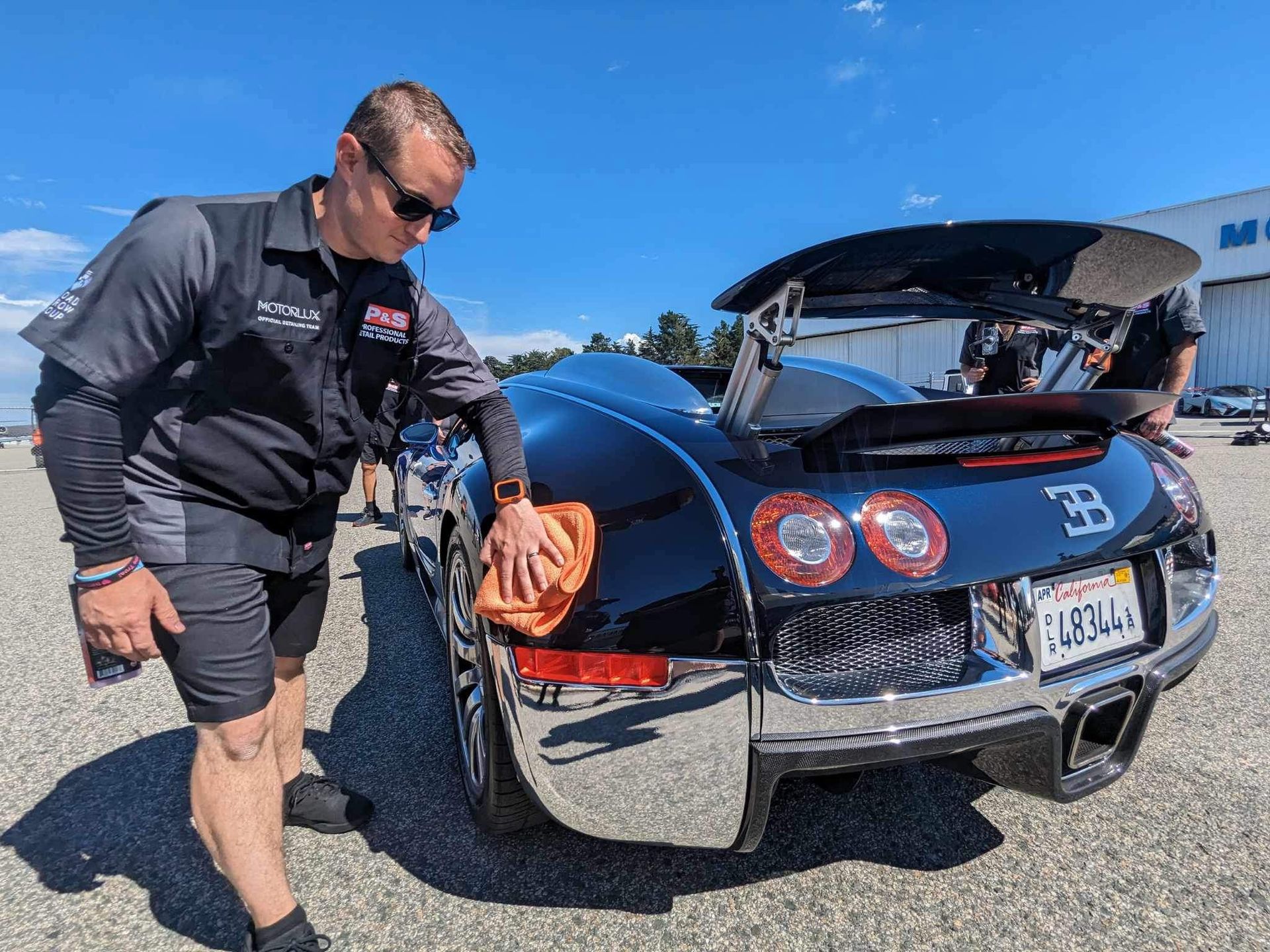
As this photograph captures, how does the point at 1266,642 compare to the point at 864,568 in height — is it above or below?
below

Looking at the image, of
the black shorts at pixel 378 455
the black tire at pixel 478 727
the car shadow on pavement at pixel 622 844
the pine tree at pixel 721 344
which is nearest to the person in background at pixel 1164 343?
the car shadow on pavement at pixel 622 844

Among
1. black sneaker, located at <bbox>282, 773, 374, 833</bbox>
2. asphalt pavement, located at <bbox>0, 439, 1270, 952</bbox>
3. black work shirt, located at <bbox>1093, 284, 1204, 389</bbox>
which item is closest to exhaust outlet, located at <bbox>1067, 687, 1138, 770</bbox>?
asphalt pavement, located at <bbox>0, 439, 1270, 952</bbox>

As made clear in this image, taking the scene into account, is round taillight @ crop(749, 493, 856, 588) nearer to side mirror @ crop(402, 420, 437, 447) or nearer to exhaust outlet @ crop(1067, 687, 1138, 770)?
exhaust outlet @ crop(1067, 687, 1138, 770)

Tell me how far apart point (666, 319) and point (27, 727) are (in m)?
83.3

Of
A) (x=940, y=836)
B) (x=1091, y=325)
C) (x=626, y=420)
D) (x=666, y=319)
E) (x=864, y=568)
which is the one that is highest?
(x=666, y=319)

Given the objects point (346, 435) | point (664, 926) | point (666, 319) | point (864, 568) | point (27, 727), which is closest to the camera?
point (864, 568)

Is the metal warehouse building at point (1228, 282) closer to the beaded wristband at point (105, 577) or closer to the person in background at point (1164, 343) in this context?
the person in background at point (1164, 343)

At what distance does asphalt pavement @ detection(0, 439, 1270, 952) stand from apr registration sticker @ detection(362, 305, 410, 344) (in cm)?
132

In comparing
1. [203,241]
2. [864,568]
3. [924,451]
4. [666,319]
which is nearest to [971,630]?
[864,568]

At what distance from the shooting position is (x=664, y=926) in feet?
4.88

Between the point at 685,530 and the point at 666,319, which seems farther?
the point at 666,319

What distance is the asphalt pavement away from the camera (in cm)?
147

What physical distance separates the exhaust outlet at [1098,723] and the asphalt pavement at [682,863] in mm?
310

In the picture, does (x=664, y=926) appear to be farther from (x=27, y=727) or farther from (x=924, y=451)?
(x=27, y=727)
